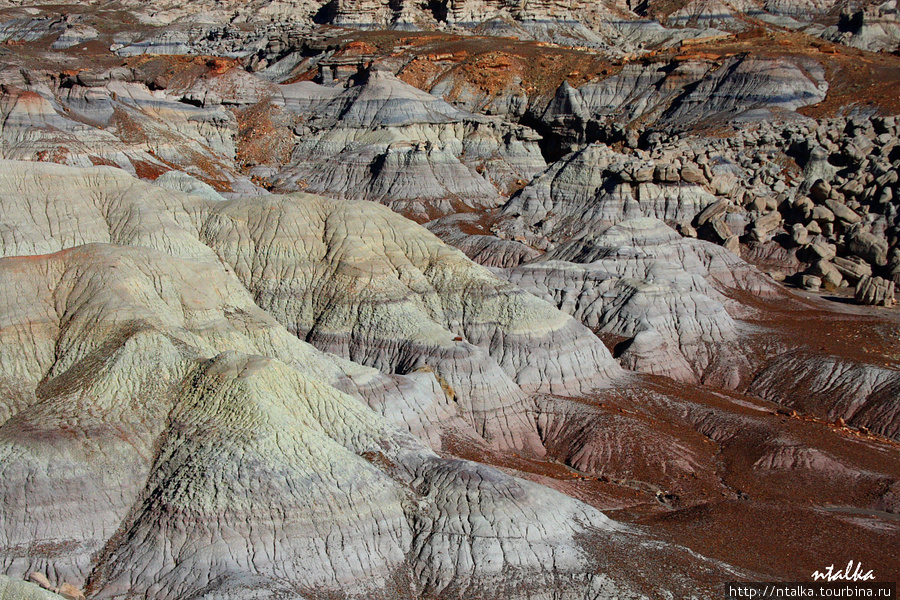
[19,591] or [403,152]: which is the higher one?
[19,591]

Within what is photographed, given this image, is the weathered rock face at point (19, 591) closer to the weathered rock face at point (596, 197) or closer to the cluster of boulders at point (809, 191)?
the cluster of boulders at point (809, 191)

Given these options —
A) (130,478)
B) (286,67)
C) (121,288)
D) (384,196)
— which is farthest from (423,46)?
(130,478)

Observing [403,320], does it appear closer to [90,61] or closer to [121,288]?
[121,288]

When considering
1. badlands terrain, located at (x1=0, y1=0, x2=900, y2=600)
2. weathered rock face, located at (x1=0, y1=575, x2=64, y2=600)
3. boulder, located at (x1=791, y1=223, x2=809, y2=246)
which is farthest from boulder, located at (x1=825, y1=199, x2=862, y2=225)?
weathered rock face, located at (x1=0, y1=575, x2=64, y2=600)

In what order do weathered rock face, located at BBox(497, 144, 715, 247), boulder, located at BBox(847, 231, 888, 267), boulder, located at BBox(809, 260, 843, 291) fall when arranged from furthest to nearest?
weathered rock face, located at BBox(497, 144, 715, 247), boulder, located at BBox(847, 231, 888, 267), boulder, located at BBox(809, 260, 843, 291)

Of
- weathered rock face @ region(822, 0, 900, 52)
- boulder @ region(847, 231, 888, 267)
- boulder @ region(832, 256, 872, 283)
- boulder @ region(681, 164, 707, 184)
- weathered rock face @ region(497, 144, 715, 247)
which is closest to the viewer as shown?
boulder @ region(832, 256, 872, 283)

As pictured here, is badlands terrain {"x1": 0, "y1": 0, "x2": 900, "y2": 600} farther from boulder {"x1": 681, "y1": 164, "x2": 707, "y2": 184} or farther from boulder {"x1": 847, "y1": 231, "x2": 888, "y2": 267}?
boulder {"x1": 681, "y1": 164, "x2": 707, "y2": 184}

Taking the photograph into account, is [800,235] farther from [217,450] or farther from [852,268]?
[217,450]

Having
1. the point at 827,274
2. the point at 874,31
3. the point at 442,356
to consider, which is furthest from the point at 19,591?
the point at 874,31
